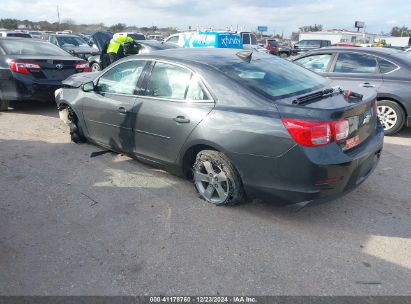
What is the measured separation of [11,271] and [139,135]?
1945 millimetres

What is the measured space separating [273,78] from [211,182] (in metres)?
1.24

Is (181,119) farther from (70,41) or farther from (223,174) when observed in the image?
(70,41)

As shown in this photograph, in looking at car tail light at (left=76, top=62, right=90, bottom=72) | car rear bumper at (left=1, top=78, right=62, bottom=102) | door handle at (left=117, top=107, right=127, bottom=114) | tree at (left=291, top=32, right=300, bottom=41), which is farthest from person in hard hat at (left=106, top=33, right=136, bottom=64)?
tree at (left=291, top=32, right=300, bottom=41)

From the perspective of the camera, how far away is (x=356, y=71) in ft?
20.3

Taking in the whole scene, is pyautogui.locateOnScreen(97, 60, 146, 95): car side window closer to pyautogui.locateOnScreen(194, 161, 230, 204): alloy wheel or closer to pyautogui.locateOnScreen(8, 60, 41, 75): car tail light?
pyautogui.locateOnScreen(194, 161, 230, 204): alloy wheel

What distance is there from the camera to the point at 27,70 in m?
7.02

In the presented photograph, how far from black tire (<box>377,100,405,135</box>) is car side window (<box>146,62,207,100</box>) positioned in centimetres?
391

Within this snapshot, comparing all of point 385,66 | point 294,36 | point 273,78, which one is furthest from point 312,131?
point 294,36

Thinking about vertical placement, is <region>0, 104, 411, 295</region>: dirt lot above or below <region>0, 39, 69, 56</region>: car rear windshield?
below

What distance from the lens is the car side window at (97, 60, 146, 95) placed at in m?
4.19

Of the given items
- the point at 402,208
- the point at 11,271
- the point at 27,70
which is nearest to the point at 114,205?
the point at 11,271

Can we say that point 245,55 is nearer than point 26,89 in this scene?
Yes

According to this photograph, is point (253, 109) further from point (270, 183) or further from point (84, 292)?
point (84, 292)

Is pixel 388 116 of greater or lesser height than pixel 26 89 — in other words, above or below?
below
